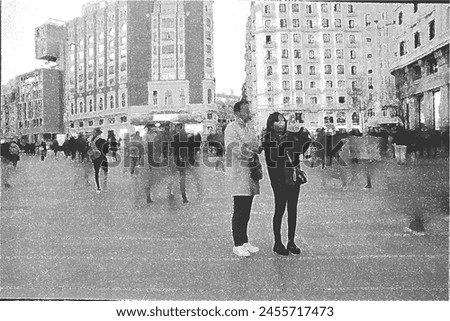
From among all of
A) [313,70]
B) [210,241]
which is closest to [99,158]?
[210,241]

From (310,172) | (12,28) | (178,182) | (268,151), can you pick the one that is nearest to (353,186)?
(310,172)

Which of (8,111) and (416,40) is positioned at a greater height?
(416,40)

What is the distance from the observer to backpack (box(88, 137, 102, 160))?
268cm

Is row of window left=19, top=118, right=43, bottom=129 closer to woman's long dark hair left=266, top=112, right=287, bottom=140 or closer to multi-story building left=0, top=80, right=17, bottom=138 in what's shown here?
multi-story building left=0, top=80, right=17, bottom=138

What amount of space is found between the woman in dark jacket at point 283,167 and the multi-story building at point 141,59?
0.38 metres

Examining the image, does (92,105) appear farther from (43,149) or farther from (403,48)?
(403,48)

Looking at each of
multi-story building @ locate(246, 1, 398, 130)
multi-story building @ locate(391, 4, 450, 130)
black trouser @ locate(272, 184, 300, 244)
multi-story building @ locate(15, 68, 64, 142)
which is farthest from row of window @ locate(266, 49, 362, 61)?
multi-story building @ locate(15, 68, 64, 142)

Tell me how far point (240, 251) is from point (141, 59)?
1146 mm

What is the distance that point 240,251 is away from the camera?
2549 mm

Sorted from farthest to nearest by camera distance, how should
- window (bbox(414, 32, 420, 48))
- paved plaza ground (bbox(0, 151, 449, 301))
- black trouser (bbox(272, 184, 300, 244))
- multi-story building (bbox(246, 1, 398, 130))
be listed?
window (bbox(414, 32, 420, 48)) < multi-story building (bbox(246, 1, 398, 130)) < black trouser (bbox(272, 184, 300, 244)) < paved plaza ground (bbox(0, 151, 449, 301))

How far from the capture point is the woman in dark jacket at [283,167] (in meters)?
2.50

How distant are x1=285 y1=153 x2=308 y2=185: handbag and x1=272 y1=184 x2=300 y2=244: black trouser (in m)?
0.02
